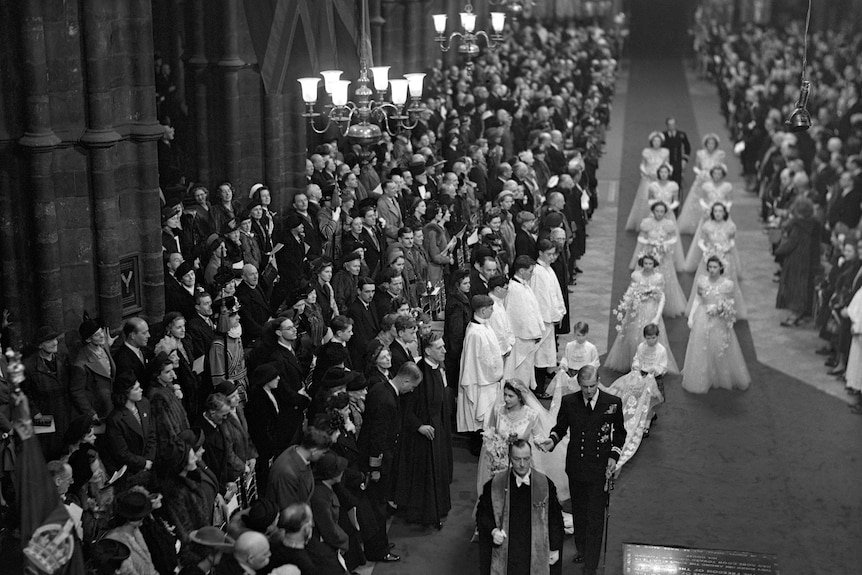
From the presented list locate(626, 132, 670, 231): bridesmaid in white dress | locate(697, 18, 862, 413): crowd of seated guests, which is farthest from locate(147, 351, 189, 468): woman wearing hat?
locate(626, 132, 670, 231): bridesmaid in white dress

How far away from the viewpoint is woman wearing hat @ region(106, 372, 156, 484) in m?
10.2

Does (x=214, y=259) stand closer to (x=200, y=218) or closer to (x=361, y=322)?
(x=200, y=218)

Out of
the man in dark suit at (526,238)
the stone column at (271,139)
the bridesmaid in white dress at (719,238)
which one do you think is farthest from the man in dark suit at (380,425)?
the stone column at (271,139)

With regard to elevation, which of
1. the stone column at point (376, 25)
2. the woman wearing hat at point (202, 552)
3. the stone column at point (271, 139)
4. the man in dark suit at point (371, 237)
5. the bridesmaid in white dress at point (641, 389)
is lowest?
the bridesmaid in white dress at point (641, 389)

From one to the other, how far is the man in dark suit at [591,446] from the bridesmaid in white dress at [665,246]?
281 inches

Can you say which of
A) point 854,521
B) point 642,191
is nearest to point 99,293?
point 854,521

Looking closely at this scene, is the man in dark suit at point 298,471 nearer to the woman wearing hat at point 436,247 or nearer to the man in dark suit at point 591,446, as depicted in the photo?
the man in dark suit at point 591,446

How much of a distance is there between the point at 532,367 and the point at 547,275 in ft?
3.97

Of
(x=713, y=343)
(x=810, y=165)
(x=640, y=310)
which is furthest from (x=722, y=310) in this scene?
(x=810, y=165)

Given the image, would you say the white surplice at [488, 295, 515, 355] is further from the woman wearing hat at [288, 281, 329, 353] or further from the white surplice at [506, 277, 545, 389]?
the woman wearing hat at [288, 281, 329, 353]

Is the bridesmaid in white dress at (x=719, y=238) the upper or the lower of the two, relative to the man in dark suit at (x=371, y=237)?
lower

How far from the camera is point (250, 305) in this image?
533 inches

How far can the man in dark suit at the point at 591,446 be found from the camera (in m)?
10.9

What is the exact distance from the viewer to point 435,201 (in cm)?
1741
